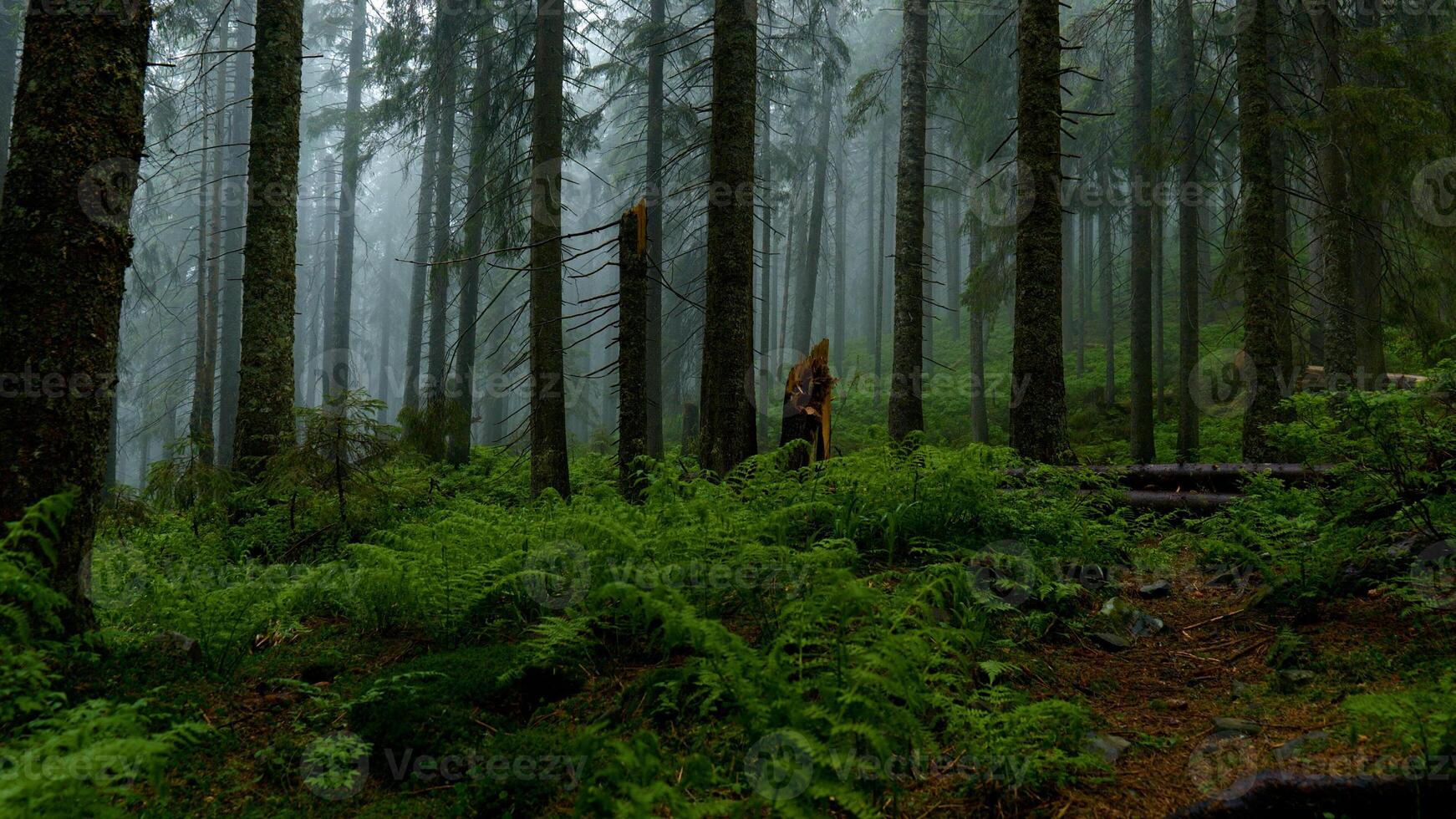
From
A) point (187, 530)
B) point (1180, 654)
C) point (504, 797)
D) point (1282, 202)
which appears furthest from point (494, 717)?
point (1282, 202)

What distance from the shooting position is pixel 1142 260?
49.0 ft

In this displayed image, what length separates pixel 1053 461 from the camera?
25.3ft

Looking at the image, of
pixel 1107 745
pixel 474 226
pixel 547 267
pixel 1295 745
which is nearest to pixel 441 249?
pixel 474 226

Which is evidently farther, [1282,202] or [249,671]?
[1282,202]

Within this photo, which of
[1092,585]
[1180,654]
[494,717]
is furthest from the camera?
[1092,585]

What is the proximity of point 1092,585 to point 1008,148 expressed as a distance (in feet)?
76.4

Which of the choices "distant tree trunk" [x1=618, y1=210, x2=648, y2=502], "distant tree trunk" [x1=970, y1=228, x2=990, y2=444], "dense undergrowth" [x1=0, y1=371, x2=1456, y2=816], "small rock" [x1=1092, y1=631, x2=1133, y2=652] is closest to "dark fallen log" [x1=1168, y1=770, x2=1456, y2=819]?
"dense undergrowth" [x1=0, y1=371, x2=1456, y2=816]

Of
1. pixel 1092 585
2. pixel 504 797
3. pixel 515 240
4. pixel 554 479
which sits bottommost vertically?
pixel 504 797

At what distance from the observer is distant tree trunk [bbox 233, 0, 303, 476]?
7.95 m

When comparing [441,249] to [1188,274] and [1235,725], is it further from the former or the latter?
[1235,725]

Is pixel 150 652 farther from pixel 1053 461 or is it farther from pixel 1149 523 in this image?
pixel 1149 523

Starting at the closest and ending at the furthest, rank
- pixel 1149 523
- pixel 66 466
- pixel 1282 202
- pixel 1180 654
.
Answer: pixel 66 466 → pixel 1180 654 → pixel 1149 523 → pixel 1282 202

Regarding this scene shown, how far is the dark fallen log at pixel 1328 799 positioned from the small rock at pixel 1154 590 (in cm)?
314

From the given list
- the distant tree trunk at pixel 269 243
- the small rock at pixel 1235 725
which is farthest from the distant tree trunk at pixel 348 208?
the small rock at pixel 1235 725
